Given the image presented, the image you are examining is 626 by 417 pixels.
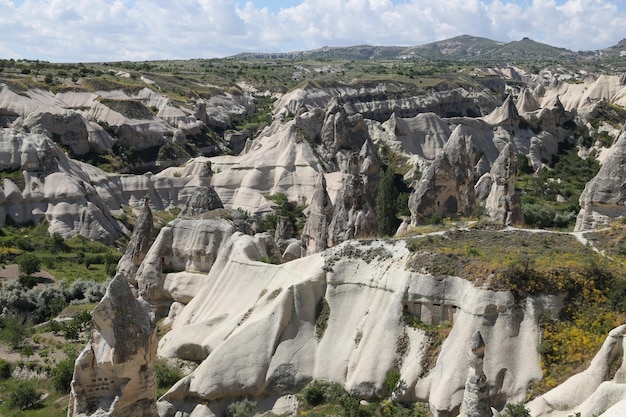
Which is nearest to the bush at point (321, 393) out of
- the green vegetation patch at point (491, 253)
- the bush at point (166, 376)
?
the green vegetation patch at point (491, 253)

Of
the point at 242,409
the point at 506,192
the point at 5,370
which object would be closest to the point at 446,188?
the point at 506,192

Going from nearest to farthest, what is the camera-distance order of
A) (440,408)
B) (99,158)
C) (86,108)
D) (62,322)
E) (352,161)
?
(440,408) < (62,322) < (352,161) < (99,158) < (86,108)

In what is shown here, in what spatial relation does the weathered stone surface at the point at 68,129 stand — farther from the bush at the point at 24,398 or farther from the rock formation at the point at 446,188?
the bush at the point at 24,398

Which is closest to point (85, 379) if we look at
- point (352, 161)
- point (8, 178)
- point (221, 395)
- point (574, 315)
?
point (221, 395)

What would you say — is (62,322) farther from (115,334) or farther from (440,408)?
(440,408)

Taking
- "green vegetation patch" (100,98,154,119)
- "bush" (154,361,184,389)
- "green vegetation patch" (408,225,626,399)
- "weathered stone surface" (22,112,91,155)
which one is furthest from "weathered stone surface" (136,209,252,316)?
"green vegetation patch" (100,98,154,119)
